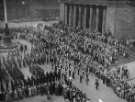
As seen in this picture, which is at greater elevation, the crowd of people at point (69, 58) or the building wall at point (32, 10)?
the building wall at point (32, 10)

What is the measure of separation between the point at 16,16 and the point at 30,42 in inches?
1202

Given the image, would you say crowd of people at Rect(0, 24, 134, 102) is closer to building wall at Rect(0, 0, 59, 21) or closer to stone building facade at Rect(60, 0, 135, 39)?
stone building facade at Rect(60, 0, 135, 39)

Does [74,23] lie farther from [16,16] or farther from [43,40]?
[16,16]

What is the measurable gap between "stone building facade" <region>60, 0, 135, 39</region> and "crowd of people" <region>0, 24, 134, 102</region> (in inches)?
132

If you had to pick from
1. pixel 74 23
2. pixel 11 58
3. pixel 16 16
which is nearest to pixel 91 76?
pixel 11 58

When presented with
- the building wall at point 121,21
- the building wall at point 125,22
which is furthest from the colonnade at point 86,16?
the building wall at point 125,22

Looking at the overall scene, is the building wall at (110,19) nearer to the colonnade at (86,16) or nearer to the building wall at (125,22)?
the building wall at (125,22)

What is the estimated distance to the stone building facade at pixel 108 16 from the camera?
4153 centimetres

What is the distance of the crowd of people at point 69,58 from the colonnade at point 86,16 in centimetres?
610

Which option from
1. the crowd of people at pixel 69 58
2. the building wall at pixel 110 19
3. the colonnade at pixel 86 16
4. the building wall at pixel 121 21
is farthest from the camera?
the colonnade at pixel 86 16

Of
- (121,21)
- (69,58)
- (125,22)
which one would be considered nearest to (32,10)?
(121,21)

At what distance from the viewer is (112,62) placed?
95.9 feet

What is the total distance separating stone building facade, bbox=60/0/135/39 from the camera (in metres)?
41.5

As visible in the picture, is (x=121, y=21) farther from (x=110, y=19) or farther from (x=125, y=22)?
(x=110, y=19)
